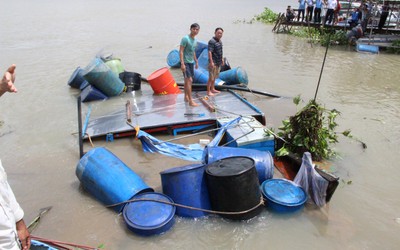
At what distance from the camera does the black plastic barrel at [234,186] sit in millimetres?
3799

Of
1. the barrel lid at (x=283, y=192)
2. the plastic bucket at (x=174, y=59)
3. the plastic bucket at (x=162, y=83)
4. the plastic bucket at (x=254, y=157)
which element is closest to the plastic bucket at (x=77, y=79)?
the plastic bucket at (x=162, y=83)

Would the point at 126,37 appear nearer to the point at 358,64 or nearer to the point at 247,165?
the point at 358,64

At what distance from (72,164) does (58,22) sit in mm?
25511

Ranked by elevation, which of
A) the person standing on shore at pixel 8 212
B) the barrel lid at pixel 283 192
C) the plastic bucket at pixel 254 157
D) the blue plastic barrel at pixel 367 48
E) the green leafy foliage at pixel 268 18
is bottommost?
the barrel lid at pixel 283 192

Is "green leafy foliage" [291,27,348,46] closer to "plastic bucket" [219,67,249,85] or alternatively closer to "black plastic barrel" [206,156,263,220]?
"plastic bucket" [219,67,249,85]

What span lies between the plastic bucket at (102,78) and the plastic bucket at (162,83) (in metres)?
1.03

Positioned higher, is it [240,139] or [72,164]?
[240,139]

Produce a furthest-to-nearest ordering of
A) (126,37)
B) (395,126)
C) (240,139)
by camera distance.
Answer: (126,37) < (395,126) < (240,139)

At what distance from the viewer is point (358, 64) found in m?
13.6

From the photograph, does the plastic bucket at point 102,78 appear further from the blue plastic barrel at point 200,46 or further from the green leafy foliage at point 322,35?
the green leafy foliage at point 322,35

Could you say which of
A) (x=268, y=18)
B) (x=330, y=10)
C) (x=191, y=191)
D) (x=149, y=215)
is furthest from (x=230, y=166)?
(x=268, y=18)

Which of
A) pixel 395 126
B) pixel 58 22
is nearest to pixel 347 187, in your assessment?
pixel 395 126

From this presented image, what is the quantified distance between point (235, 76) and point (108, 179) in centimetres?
604

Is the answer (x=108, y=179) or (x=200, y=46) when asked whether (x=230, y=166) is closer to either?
(x=108, y=179)
